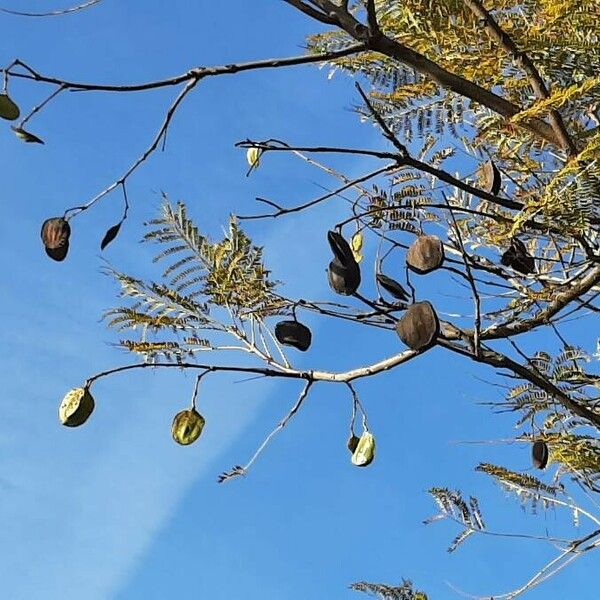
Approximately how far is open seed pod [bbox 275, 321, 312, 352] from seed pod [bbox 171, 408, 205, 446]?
0.18m

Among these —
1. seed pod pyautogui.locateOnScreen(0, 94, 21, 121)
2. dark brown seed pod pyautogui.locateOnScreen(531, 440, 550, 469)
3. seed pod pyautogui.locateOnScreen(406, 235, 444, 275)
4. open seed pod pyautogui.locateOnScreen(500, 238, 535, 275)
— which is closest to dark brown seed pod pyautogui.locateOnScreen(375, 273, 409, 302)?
seed pod pyautogui.locateOnScreen(406, 235, 444, 275)

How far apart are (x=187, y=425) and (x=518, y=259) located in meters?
0.64

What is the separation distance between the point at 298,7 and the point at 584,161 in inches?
16.7

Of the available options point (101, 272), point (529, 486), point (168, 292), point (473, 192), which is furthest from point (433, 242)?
point (529, 486)

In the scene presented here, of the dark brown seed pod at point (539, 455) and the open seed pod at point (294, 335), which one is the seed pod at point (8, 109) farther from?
the dark brown seed pod at point (539, 455)

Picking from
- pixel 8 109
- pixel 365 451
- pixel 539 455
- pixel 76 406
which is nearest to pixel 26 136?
pixel 8 109

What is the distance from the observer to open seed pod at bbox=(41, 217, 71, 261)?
130cm

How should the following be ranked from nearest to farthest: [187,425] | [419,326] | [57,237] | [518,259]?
1. [419,326]
2. [57,237]
3. [187,425]
4. [518,259]

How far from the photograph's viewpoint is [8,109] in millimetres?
1185

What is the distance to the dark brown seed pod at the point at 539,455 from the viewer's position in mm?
1641

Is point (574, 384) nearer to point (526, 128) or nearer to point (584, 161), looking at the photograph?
point (526, 128)

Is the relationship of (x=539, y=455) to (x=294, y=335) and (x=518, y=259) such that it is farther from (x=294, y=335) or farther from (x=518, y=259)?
(x=294, y=335)

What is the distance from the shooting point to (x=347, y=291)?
1.25 m

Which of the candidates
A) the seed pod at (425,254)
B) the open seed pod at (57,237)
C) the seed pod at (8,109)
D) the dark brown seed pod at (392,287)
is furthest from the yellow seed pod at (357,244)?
the seed pod at (8,109)
